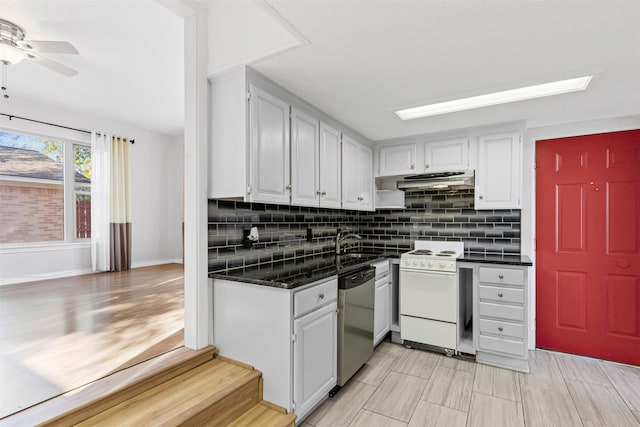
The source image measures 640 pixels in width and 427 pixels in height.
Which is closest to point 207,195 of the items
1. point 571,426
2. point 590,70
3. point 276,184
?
point 276,184

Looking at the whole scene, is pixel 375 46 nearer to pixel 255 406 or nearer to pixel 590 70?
pixel 590 70

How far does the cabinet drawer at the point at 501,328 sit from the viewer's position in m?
2.82

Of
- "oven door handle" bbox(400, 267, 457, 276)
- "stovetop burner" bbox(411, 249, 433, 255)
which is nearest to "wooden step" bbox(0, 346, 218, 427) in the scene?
"oven door handle" bbox(400, 267, 457, 276)

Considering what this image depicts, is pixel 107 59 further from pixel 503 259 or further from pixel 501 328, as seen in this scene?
pixel 501 328

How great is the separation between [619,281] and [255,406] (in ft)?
11.6

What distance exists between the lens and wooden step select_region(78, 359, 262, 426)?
153 cm

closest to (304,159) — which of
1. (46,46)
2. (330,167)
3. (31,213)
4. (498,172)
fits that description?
(330,167)

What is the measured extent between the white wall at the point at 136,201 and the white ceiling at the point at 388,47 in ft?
5.20

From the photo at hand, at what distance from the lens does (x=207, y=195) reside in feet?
7.09

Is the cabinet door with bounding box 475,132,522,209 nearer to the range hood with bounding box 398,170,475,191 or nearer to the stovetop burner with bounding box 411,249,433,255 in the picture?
the range hood with bounding box 398,170,475,191

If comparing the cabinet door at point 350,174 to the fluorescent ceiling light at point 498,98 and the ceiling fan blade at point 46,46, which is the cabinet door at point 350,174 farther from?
the ceiling fan blade at point 46,46

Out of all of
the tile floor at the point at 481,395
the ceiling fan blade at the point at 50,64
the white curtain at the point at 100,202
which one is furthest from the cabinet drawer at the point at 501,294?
the white curtain at the point at 100,202

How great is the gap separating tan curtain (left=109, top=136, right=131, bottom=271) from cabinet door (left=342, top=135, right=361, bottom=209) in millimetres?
4352

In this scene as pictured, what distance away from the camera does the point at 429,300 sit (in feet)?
10.3
